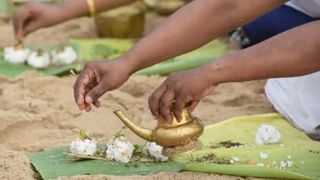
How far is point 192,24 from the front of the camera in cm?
217

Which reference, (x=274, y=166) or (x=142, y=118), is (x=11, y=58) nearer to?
(x=142, y=118)

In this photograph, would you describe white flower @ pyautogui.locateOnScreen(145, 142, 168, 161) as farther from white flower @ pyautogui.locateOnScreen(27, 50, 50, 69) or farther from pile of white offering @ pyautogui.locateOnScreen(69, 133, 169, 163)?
white flower @ pyautogui.locateOnScreen(27, 50, 50, 69)

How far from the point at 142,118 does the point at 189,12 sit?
0.53 m

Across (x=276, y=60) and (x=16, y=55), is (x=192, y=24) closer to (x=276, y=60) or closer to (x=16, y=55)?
(x=276, y=60)

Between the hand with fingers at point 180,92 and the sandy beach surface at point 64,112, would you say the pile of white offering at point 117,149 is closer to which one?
the sandy beach surface at point 64,112

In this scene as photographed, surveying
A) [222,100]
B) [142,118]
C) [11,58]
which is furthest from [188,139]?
[11,58]

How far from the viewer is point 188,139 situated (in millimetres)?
2162

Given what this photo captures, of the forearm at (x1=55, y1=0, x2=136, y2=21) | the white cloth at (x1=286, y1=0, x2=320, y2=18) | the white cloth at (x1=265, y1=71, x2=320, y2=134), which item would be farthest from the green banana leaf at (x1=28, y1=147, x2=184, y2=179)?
the forearm at (x1=55, y1=0, x2=136, y2=21)

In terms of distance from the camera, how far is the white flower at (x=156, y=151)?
217 cm

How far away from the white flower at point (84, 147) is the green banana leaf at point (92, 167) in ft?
0.08

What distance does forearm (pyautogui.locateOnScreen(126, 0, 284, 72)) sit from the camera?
2160 millimetres

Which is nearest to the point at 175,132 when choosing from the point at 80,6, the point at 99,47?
the point at 80,6

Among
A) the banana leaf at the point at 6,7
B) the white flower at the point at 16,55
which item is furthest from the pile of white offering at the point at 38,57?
the banana leaf at the point at 6,7

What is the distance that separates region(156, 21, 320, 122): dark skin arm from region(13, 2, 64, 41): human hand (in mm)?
992
